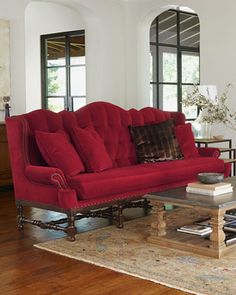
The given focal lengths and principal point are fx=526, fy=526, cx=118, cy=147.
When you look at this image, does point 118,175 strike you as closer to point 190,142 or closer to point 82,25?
point 190,142

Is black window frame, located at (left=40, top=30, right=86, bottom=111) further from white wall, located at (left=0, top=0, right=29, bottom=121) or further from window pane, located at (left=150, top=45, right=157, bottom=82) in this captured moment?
white wall, located at (left=0, top=0, right=29, bottom=121)

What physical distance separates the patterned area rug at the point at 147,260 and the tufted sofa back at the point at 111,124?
0.98 metres

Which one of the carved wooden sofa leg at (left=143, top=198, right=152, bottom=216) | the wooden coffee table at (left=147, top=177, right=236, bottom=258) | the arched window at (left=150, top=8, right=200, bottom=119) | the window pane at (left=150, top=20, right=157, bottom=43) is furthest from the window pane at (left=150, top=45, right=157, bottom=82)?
the wooden coffee table at (left=147, top=177, right=236, bottom=258)

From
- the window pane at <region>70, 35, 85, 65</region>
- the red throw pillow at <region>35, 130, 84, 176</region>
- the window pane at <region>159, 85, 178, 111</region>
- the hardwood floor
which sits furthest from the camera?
the window pane at <region>159, 85, 178, 111</region>

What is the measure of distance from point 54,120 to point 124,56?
377 cm

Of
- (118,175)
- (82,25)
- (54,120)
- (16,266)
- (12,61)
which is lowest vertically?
(16,266)

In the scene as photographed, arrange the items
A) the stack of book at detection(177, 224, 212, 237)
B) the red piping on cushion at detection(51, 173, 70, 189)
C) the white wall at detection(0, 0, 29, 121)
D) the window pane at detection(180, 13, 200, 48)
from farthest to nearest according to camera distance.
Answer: the window pane at detection(180, 13, 200, 48) < the white wall at detection(0, 0, 29, 121) < the red piping on cushion at detection(51, 173, 70, 189) < the stack of book at detection(177, 224, 212, 237)

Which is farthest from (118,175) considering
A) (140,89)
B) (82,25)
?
(82,25)

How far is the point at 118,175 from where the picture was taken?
458cm

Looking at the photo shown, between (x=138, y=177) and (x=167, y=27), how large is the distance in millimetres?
5551

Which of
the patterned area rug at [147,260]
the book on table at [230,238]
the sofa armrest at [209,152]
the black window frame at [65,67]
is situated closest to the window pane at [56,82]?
the black window frame at [65,67]

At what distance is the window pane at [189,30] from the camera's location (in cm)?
991

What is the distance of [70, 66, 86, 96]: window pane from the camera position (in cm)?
A: 922

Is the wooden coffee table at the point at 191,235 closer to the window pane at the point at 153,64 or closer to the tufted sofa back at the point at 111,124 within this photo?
the tufted sofa back at the point at 111,124
